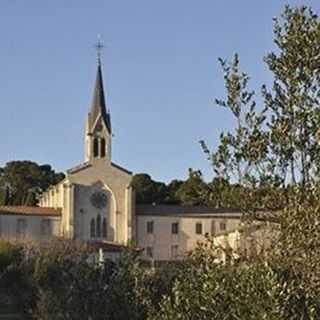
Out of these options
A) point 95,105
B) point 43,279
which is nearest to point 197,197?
point 43,279

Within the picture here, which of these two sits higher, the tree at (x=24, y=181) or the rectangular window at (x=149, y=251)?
the tree at (x=24, y=181)

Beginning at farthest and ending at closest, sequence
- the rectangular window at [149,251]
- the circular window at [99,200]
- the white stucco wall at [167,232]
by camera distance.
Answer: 1. the white stucco wall at [167,232]
2. the circular window at [99,200]
3. the rectangular window at [149,251]

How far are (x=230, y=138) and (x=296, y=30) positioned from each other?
1462 mm

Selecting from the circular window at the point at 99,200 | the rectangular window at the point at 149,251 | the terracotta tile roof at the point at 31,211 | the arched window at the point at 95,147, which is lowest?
the rectangular window at the point at 149,251

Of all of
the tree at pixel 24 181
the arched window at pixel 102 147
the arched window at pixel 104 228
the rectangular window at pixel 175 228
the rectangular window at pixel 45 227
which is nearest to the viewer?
the rectangular window at pixel 45 227

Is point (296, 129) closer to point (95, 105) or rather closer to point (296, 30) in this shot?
point (296, 30)

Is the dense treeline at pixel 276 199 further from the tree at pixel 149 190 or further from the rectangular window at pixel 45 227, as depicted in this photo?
the tree at pixel 149 190

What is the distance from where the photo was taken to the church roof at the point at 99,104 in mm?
117875

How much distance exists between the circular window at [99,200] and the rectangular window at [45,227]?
6016mm

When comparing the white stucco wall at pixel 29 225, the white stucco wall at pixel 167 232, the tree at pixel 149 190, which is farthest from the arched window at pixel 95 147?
the tree at pixel 149 190

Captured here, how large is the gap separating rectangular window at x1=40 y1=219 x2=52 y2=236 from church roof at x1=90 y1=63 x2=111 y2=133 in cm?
1453

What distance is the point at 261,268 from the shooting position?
11102 millimetres

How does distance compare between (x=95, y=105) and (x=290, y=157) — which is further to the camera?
(x=95, y=105)

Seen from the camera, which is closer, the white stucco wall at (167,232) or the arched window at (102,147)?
the white stucco wall at (167,232)
